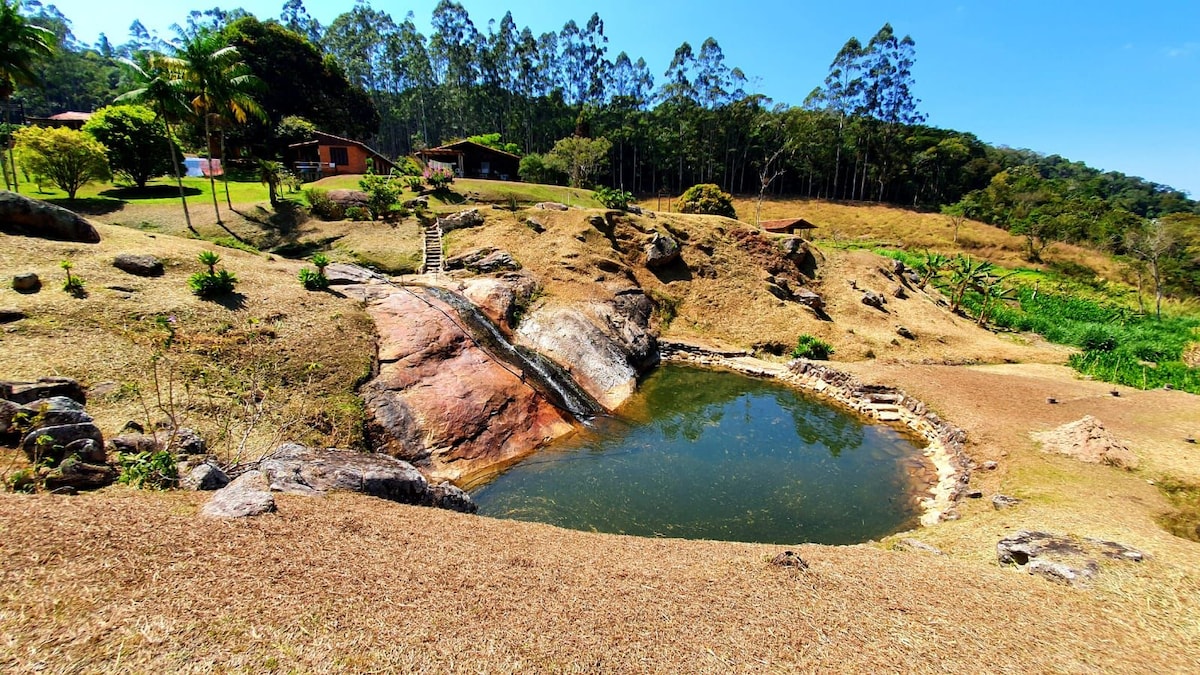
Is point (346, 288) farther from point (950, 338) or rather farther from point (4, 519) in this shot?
point (950, 338)

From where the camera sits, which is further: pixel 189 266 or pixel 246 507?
pixel 189 266

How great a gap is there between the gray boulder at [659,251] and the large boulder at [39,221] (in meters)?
26.9

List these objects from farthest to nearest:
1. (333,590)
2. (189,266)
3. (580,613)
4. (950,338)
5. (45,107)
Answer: (45,107), (950,338), (189,266), (580,613), (333,590)

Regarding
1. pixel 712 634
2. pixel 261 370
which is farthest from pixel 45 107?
pixel 712 634

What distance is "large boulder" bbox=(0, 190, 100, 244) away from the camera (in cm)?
1600

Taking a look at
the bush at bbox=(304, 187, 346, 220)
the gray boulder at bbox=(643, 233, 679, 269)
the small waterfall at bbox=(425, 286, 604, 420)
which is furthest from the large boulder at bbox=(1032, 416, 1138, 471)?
the bush at bbox=(304, 187, 346, 220)

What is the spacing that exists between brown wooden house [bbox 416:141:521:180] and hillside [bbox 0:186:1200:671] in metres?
36.0

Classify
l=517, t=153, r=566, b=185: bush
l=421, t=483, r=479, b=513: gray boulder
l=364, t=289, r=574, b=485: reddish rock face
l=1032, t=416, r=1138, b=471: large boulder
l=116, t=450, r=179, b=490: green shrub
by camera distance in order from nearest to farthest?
l=116, t=450, r=179, b=490: green shrub → l=421, t=483, r=479, b=513: gray boulder → l=1032, t=416, r=1138, b=471: large boulder → l=364, t=289, r=574, b=485: reddish rock face → l=517, t=153, r=566, b=185: bush

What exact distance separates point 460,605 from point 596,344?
17190 millimetres

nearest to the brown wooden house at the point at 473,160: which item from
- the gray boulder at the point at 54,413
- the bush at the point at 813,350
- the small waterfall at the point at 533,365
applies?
the small waterfall at the point at 533,365

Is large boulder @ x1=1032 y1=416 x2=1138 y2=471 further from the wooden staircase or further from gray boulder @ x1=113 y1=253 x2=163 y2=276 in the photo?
gray boulder @ x1=113 y1=253 x2=163 y2=276

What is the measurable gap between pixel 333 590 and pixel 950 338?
114 ft

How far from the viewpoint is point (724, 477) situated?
15.1 metres

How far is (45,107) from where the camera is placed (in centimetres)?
7888
